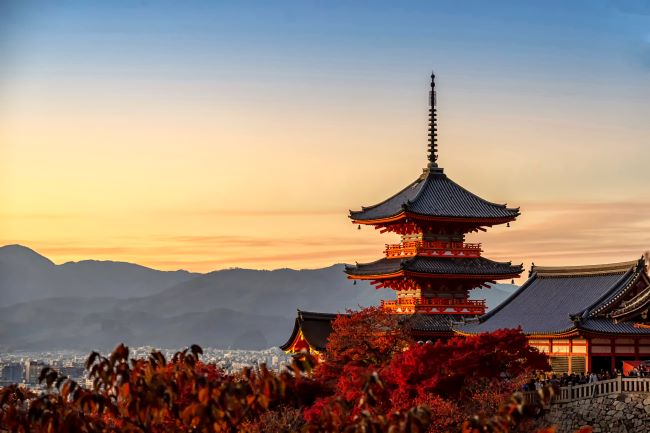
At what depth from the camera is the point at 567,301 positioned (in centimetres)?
4934

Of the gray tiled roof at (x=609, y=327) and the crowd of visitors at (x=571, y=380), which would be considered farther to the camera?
the gray tiled roof at (x=609, y=327)

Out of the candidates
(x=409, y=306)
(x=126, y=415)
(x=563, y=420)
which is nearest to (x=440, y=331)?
(x=409, y=306)

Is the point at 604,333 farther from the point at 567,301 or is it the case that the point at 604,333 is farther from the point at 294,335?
the point at 294,335

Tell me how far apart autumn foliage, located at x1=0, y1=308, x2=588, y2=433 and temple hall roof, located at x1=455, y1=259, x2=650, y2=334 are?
438cm

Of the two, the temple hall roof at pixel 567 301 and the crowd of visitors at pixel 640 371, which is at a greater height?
the temple hall roof at pixel 567 301

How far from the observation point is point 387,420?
52.9 ft

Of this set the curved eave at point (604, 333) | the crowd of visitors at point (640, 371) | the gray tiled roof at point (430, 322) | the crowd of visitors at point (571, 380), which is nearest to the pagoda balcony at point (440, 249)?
the gray tiled roof at point (430, 322)

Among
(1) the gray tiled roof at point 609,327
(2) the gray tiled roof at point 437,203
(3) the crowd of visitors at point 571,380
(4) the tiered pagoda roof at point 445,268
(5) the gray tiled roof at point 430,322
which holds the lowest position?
(3) the crowd of visitors at point 571,380

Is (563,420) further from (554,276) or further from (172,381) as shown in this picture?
(172,381)

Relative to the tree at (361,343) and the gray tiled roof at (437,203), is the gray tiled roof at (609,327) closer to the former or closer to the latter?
the tree at (361,343)

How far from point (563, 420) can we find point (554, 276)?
14.9 m

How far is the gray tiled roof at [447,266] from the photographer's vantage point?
53906 millimetres

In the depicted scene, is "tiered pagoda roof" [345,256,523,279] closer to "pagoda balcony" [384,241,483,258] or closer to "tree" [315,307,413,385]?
"pagoda balcony" [384,241,483,258]

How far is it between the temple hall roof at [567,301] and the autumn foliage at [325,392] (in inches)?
172
